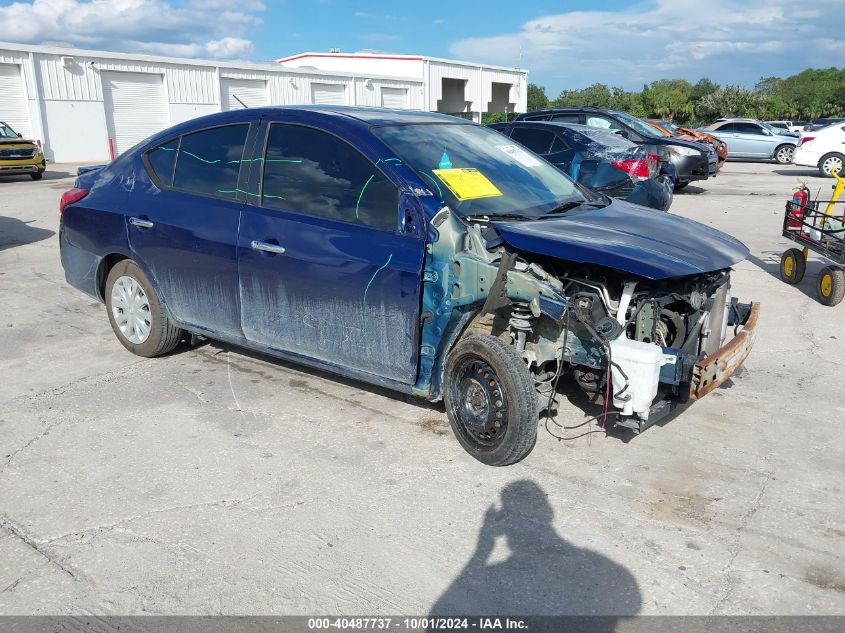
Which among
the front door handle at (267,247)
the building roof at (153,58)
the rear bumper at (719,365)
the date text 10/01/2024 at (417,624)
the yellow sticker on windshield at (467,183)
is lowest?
the date text 10/01/2024 at (417,624)

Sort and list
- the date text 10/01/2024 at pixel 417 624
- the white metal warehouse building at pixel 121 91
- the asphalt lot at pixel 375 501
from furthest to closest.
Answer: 1. the white metal warehouse building at pixel 121 91
2. the asphalt lot at pixel 375 501
3. the date text 10/01/2024 at pixel 417 624

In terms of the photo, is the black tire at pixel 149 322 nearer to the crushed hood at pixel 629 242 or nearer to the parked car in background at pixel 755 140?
the crushed hood at pixel 629 242

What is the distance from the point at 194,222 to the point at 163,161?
699 mm

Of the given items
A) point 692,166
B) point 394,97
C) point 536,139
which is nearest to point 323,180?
point 536,139

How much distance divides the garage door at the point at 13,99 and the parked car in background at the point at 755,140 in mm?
24333

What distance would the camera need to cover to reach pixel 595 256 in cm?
342

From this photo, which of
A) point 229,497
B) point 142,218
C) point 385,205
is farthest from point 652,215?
point 142,218

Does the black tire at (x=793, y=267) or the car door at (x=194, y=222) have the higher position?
the car door at (x=194, y=222)

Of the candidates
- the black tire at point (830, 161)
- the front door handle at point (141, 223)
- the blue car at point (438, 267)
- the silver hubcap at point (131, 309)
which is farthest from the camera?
the black tire at point (830, 161)

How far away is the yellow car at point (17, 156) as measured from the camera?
19.2 meters

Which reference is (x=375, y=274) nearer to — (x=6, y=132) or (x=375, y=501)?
(x=375, y=501)

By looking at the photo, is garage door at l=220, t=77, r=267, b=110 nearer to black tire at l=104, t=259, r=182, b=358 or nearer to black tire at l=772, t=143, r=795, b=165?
black tire at l=772, t=143, r=795, b=165

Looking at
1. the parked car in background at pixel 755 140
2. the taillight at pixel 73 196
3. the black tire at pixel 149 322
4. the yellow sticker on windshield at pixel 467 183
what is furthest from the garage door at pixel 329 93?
the yellow sticker on windshield at pixel 467 183

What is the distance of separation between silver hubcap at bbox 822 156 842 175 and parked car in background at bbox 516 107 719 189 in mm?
6764
